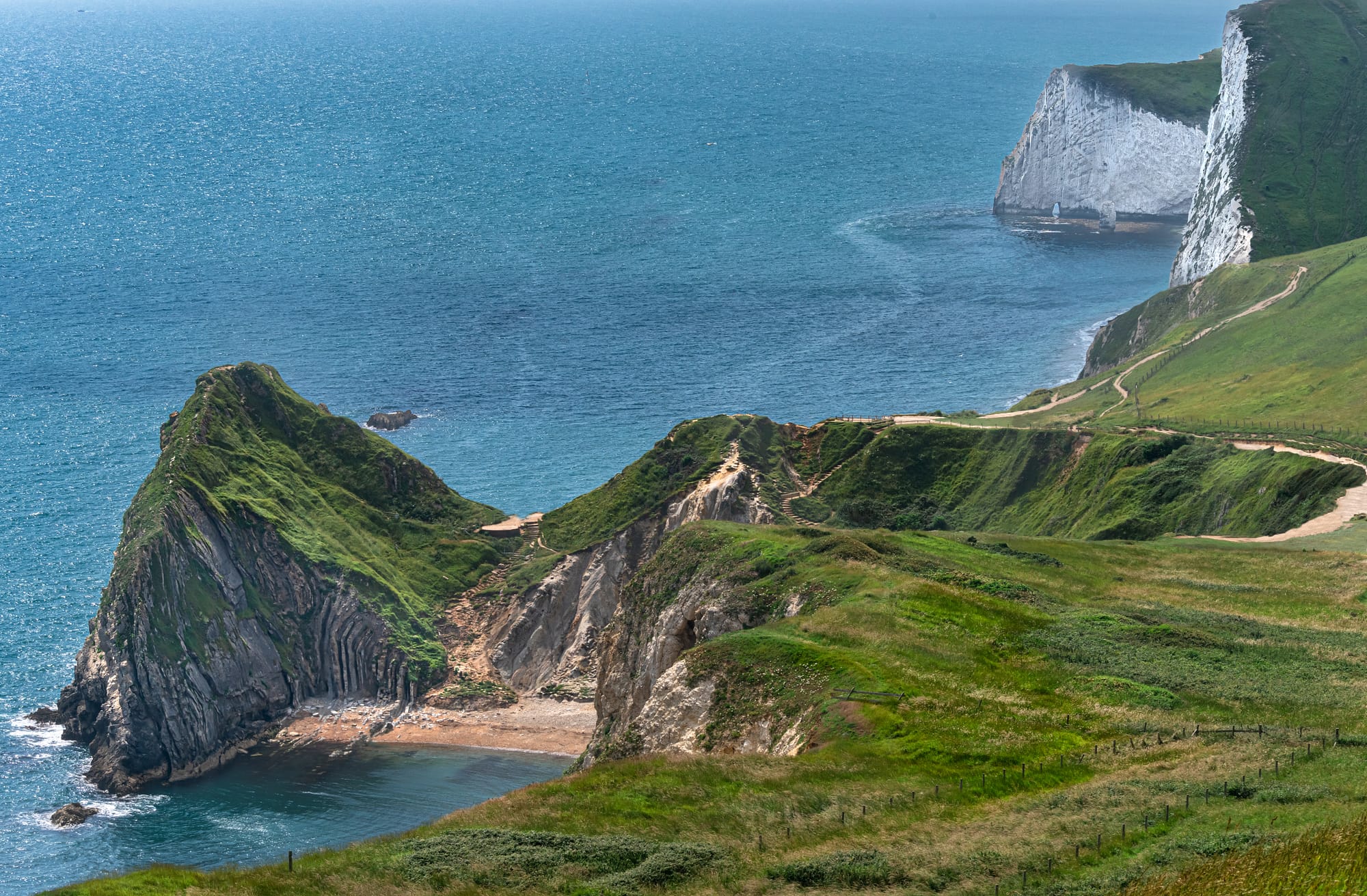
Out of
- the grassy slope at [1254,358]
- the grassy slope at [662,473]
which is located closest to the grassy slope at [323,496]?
the grassy slope at [662,473]

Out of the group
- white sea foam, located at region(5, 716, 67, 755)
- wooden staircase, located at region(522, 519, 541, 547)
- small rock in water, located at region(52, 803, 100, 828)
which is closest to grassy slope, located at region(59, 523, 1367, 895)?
small rock in water, located at region(52, 803, 100, 828)

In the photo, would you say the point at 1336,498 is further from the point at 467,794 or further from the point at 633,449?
the point at 633,449

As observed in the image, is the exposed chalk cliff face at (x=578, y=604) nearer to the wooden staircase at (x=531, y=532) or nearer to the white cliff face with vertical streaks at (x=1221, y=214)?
the wooden staircase at (x=531, y=532)

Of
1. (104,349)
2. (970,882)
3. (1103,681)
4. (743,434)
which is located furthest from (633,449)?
(970,882)

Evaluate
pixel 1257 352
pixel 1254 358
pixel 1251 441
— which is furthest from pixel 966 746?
pixel 1257 352

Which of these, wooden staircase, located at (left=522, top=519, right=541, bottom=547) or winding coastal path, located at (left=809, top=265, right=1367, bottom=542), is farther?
wooden staircase, located at (left=522, top=519, right=541, bottom=547)

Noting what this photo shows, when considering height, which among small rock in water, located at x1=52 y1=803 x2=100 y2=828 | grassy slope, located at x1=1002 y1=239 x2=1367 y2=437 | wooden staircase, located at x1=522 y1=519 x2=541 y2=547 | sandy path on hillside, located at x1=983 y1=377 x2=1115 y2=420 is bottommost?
small rock in water, located at x1=52 y1=803 x2=100 y2=828

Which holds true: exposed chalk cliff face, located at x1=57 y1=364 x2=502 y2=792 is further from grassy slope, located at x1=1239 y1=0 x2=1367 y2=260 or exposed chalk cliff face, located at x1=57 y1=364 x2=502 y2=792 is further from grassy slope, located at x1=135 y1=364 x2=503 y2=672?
grassy slope, located at x1=1239 y1=0 x2=1367 y2=260

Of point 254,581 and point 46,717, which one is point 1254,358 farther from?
point 46,717
